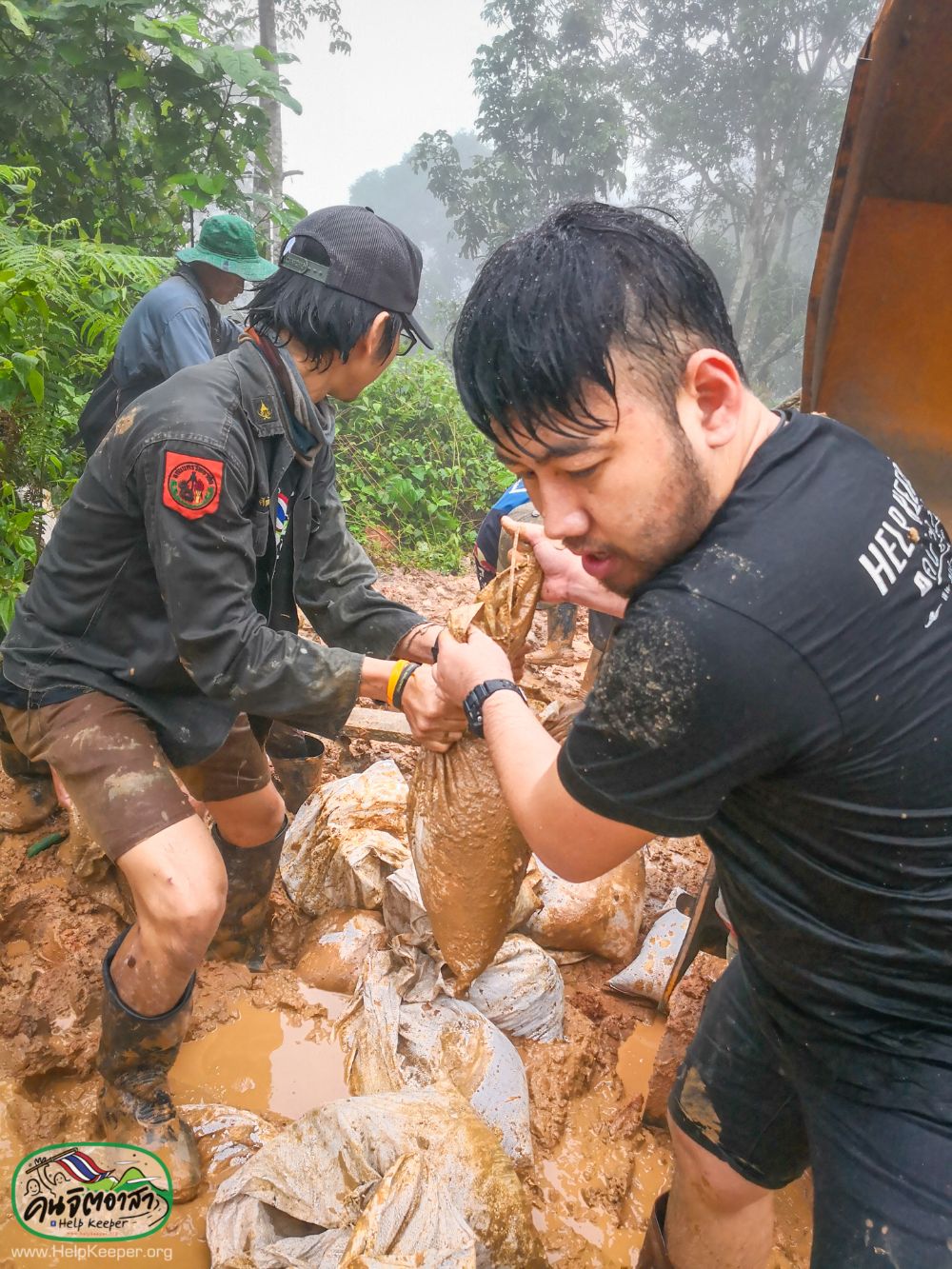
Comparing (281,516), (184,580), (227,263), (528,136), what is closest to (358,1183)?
(184,580)

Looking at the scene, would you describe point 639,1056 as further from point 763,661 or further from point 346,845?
point 763,661

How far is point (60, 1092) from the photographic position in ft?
7.07

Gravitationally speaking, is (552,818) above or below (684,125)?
below

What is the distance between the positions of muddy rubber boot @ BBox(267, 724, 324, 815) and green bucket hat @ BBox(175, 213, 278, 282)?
2190 millimetres

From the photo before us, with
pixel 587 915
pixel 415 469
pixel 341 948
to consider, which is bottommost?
pixel 415 469

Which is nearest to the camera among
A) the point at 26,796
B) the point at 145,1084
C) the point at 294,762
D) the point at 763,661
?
the point at 763,661

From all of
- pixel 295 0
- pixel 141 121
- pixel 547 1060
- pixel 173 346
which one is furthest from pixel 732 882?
pixel 295 0

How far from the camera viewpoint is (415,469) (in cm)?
803

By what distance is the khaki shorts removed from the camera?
190cm

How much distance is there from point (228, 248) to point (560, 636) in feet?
9.40

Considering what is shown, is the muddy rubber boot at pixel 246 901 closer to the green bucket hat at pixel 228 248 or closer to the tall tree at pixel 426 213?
the green bucket hat at pixel 228 248

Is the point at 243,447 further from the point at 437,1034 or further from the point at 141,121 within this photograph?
the point at 141,121

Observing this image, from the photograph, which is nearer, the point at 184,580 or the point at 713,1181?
the point at 713,1181

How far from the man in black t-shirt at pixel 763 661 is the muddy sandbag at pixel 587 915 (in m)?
1.38
